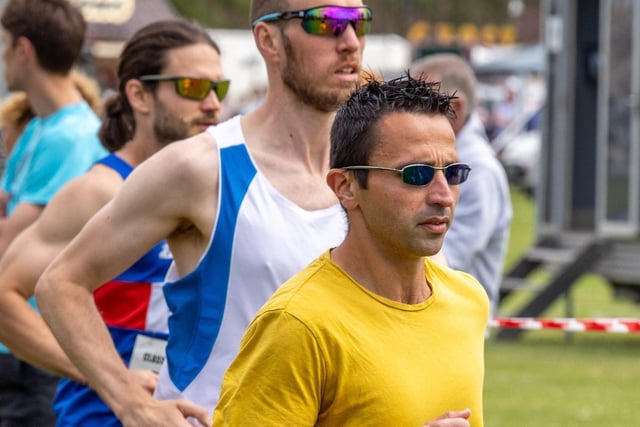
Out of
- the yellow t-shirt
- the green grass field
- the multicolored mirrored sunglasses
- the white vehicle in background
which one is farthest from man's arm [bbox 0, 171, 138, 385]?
the white vehicle in background

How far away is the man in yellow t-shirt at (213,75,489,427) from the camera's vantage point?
2723 millimetres

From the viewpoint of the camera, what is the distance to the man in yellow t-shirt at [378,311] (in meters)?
2.72

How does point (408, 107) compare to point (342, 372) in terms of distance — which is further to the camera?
point (408, 107)

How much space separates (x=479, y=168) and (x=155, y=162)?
365 centimetres

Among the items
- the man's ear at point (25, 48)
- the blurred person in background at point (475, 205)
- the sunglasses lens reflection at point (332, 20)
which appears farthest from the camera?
the blurred person in background at point (475, 205)

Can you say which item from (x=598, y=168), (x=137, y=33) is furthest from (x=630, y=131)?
(x=137, y=33)

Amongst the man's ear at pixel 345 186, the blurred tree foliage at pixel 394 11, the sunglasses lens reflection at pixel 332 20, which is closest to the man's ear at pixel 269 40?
the sunglasses lens reflection at pixel 332 20

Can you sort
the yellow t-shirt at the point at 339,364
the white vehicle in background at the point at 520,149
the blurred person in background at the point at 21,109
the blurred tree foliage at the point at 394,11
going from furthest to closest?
the blurred tree foliage at the point at 394,11 → the white vehicle in background at the point at 520,149 → the blurred person in background at the point at 21,109 → the yellow t-shirt at the point at 339,364

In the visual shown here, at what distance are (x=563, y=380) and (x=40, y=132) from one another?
674cm

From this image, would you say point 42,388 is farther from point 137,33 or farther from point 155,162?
point 155,162

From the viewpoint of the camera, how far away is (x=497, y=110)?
4419 centimetres

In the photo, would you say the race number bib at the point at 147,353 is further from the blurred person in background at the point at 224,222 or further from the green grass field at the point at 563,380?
the green grass field at the point at 563,380

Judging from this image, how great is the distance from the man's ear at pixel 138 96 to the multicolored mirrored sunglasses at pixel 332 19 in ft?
2.96

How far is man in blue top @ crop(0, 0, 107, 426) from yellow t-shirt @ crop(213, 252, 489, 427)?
2.91 metres
